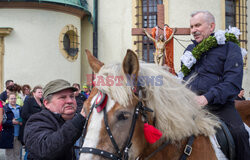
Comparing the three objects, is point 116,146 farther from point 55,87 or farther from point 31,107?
point 31,107

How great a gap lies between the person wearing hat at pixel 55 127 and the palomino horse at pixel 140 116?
398 mm

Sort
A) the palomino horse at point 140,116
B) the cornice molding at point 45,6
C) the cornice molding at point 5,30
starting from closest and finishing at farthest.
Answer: the palomino horse at point 140,116
the cornice molding at point 5,30
the cornice molding at point 45,6

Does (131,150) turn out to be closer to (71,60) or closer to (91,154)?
(91,154)

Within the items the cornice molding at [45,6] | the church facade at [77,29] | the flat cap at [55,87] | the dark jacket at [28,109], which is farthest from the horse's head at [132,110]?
the cornice molding at [45,6]

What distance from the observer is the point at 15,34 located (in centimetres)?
1145

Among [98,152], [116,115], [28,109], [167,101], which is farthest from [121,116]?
[28,109]

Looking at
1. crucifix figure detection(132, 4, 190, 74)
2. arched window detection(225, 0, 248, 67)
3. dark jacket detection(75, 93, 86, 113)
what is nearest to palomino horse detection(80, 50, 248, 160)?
dark jacket detection(75, 93, 86, 113)

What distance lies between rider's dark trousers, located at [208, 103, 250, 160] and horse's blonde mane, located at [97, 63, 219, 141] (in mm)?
245

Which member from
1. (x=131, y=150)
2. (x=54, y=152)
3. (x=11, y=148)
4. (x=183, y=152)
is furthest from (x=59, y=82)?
(x=11, y=148)

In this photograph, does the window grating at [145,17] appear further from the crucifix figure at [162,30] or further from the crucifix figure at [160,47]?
the crucifix figure at [160,47]

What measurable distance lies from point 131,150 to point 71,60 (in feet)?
36.1

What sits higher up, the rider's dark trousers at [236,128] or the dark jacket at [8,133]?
the rider's dark trousers at [236,128]

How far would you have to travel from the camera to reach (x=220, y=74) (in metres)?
2.73

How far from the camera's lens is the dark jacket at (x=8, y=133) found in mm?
5953
